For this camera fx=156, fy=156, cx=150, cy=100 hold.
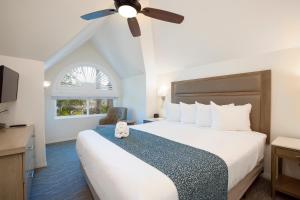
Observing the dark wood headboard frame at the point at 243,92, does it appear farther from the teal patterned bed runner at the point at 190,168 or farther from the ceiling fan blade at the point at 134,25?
the ceiling fan blade at the point at 134,25

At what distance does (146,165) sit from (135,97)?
3.78 meters

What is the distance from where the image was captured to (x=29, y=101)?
8.82 ft

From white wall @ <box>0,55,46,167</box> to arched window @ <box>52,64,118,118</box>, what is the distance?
1683mm

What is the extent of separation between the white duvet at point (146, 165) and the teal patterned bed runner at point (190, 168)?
8cm

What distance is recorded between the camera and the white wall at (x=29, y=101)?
99.7 inches

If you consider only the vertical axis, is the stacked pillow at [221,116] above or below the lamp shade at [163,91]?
below

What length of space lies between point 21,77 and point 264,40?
12.9 feet

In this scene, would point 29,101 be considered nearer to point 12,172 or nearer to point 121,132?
point 12,172

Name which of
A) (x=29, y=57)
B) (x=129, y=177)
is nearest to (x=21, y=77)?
(x=29, y=57)

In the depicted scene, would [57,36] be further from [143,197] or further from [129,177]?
[143,197]

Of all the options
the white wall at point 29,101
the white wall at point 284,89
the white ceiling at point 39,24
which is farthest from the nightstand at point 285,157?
the white wall at point 29,101

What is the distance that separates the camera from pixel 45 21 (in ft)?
7.63

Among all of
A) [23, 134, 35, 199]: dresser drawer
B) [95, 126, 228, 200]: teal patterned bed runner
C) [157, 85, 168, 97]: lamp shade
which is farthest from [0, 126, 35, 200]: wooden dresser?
[157, 85, 168, 97]: lamp shade

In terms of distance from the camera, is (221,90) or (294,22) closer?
(294,22)
